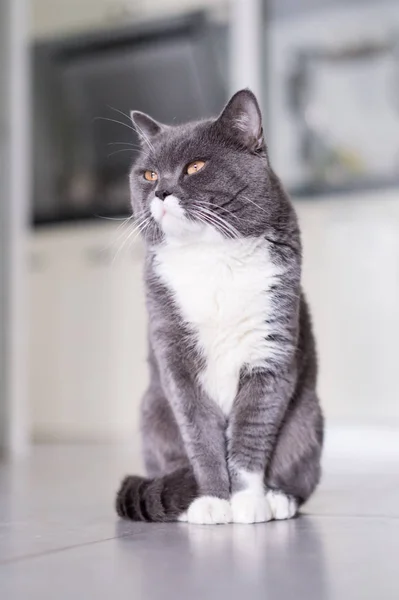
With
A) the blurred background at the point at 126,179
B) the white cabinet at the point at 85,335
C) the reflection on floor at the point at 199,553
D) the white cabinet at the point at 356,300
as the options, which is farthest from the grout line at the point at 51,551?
the white cabinet at the point at 85,335

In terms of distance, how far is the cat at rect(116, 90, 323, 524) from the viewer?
4.63 ft

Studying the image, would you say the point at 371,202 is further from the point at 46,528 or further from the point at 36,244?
the point at 46,528

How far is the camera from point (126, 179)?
10.4ft

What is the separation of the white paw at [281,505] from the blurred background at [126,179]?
65.0 inches

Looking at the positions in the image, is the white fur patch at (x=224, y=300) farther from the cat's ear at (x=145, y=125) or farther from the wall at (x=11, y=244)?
the wall at (x=11, y=244)

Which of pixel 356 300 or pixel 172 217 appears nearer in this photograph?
pixel 172 217

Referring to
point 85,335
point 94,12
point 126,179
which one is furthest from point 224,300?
point 94,12

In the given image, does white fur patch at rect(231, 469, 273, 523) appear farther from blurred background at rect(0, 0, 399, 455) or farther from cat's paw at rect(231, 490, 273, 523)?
blurred background at rect(0, 0, 399, 455)

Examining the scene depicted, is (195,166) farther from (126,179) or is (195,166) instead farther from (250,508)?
(126,179)

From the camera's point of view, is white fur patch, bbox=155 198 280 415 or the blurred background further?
the blurred background

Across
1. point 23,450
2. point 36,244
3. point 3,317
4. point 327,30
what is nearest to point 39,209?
point 36,244

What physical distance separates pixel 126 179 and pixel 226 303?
1.84 meters

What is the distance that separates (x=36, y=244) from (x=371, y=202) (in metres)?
1.53

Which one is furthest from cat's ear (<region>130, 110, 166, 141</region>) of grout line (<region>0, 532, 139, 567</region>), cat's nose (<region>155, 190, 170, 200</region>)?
grout line (<region>0, 532, 139, 567</region>)
